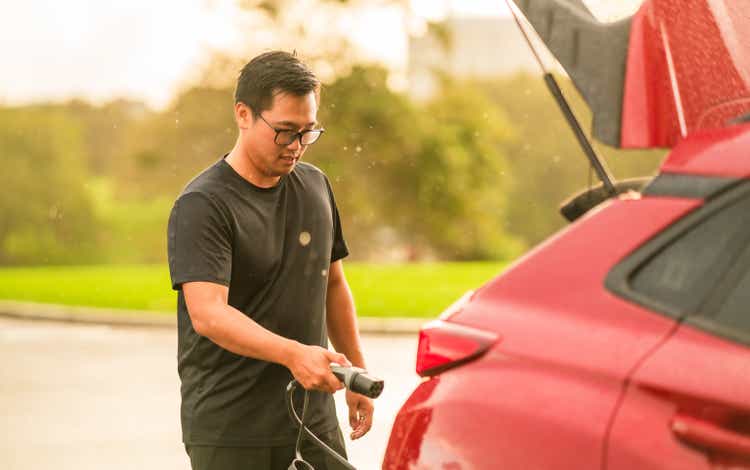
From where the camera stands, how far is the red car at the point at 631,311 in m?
2.34

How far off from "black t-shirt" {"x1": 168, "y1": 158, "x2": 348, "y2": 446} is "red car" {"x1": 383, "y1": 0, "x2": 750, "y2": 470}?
0.75 m

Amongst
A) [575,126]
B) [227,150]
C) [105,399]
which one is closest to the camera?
[575,126]

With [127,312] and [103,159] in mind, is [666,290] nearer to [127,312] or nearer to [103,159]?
[127,312]

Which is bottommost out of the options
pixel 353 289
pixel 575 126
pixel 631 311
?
pixel 353 289

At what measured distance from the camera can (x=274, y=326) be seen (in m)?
3.56

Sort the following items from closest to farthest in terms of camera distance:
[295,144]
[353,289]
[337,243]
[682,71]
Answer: [682,71]
[295,144]
[337,243]
[353,289]

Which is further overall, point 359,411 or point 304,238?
point 359,411

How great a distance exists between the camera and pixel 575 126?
295cm

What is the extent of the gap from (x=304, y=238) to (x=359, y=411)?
54 centimetres

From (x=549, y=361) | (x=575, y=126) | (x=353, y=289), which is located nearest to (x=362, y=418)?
(x=575, y=126)

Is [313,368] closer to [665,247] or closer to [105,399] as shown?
[665,247]

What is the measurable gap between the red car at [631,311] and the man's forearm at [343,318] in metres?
1.14

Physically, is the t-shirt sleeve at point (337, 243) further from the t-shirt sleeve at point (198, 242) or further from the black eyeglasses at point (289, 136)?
the t-shirt sleeve at point (198, 242)

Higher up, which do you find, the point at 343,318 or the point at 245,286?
the point at 245,286
